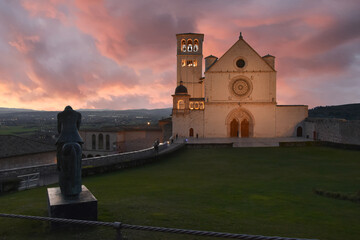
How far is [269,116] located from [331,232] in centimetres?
4023

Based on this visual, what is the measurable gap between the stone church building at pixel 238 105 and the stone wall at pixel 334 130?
3021mm

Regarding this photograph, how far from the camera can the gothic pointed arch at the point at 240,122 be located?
148ft

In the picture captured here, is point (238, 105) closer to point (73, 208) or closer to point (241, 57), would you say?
point (241, 57)

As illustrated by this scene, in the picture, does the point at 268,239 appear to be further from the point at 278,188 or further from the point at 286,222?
the point at 278,188

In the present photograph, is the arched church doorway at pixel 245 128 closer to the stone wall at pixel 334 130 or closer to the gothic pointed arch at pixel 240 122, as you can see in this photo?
the gothic pointed arch at pixel 240 122

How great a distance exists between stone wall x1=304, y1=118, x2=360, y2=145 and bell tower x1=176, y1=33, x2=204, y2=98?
20.7m

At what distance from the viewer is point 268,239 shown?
11.2ft

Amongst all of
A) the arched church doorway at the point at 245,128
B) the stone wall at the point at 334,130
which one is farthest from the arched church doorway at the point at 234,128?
the stone wall at the point at 334,130

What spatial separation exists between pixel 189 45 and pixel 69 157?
49382 mm

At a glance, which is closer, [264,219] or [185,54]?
[264,219]

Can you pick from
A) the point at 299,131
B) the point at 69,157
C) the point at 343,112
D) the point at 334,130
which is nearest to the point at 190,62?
the point at 299,131

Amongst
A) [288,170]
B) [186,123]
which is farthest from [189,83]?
[288,170]

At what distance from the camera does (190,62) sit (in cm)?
5394

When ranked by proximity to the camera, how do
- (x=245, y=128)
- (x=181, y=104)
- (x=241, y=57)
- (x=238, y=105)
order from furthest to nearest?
(x=245, y=128) → (x=238, y=105) → (x=241, y=57) → (x=181, y=104)
